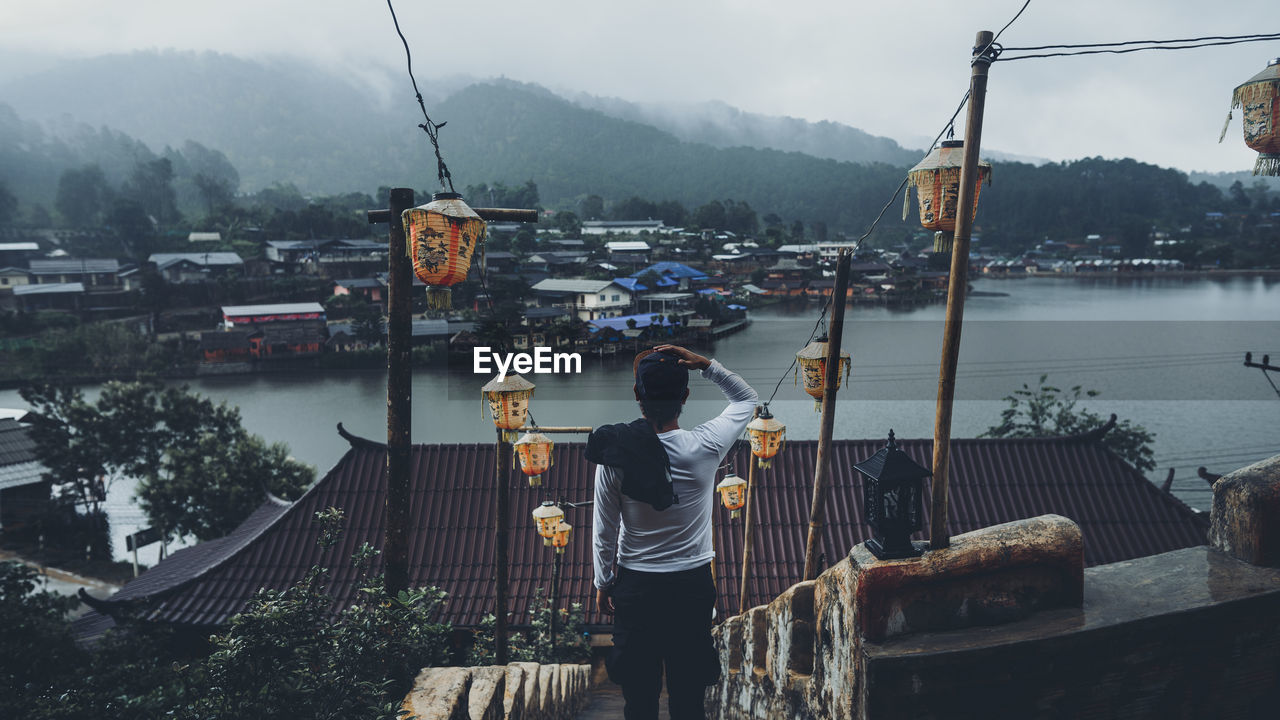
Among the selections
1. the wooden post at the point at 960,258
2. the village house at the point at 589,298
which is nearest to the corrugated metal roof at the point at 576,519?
the wooden post at the point at 960,258

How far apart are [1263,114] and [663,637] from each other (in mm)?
3597

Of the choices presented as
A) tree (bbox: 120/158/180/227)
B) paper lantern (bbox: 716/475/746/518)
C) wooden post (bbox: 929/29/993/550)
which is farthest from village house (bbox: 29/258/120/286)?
wooden post (bbox: 929/29/993/550)

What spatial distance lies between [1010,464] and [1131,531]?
1.71m

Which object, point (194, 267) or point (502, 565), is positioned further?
point (194, 267)

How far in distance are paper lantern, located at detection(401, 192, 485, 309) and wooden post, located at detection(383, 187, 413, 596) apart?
3.0 inches

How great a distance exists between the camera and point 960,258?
2734 millimetres

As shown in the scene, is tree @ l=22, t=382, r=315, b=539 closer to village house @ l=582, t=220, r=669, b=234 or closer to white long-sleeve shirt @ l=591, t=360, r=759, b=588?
white long-sleeve shirt @ l=591, t=360, r=759, b=588

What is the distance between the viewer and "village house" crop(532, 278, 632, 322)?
107 ft

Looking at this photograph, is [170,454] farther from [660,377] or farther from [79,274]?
[79,274]

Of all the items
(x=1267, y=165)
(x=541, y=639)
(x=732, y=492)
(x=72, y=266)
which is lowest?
(x=541, y=639)

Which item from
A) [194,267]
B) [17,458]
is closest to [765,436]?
[17,458]

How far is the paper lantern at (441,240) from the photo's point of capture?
4172mm

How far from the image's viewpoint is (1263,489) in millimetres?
2574

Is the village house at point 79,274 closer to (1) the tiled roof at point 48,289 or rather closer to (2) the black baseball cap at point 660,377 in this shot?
(1) the tiled roof at point 48,289
